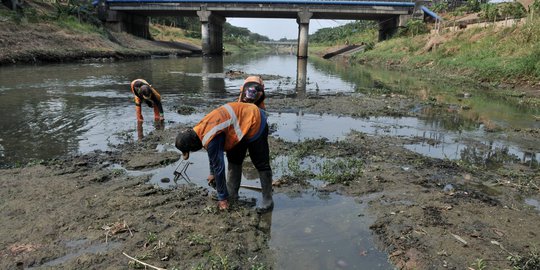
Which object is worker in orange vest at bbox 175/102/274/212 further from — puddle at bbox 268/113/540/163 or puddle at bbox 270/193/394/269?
puddle at bbox 268/113/540/163

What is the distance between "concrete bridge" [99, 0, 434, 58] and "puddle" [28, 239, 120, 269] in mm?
41179

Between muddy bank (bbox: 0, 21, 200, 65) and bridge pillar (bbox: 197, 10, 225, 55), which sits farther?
bridge pillar (bbox: 197, 10, 225, 55)

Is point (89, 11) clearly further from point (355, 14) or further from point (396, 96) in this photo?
point (396, 96)

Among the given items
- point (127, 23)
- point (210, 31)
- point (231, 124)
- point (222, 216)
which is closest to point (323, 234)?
point (222, 216)

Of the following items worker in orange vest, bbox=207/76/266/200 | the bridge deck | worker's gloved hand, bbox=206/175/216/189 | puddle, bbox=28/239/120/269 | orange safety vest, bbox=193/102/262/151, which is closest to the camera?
puddle, bbox=28/239/120/269

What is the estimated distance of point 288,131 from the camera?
8.80 m

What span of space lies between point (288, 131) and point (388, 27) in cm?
4208

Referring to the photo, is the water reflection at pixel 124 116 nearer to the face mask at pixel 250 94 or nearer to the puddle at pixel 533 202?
the puddle at pixel 533 202

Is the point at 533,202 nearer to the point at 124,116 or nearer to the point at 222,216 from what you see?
the point at 222,216

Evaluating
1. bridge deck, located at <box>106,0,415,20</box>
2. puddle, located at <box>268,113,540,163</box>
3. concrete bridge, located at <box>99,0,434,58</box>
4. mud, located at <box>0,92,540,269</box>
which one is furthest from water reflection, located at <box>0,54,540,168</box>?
concrete bridge, located at <box>99,0,434,58</box>

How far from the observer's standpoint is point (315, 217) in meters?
4.60

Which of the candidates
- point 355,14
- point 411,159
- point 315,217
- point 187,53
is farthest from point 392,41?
point 315,217

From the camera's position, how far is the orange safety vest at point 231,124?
4.18 metres

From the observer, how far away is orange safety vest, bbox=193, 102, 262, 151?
4.18m
